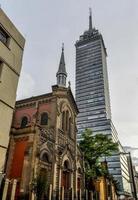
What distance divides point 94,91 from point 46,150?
305 feet

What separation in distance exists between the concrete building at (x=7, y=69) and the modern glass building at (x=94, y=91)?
272 feet

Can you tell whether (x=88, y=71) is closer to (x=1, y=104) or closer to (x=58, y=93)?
(x=58, y=93)

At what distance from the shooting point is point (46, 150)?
22141 mm

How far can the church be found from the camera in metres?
18.4

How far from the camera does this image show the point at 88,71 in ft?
396

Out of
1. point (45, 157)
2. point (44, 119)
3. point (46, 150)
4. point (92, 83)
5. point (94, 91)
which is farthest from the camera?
point (92, 83)

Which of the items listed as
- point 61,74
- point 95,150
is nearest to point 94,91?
point 95,150

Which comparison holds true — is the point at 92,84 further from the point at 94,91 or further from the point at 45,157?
the point at 45,157

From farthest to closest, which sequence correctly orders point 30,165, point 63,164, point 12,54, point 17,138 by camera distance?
point 63,164 → point 17,138 → point 30,165 → point 12,54

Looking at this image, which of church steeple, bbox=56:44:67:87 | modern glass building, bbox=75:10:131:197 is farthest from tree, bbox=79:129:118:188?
modern glass building, bbox=75:10:131:197

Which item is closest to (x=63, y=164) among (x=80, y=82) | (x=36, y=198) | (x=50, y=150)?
(x=50, y=150)

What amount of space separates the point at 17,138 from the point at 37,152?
2744 millimetres

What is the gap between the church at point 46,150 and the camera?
60.4 ft

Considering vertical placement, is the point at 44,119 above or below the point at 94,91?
below
